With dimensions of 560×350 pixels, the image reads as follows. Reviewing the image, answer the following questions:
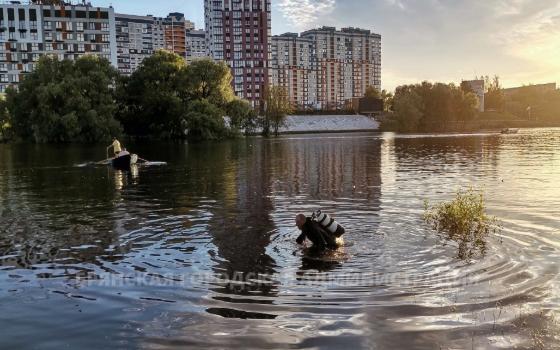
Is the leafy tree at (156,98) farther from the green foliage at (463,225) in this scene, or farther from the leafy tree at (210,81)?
the green foliage at (463,225)

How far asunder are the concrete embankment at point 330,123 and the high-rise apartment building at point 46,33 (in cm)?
8086

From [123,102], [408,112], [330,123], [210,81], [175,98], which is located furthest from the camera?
[330,123]

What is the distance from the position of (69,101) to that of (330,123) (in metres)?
107

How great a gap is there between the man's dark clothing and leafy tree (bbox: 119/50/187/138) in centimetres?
8911

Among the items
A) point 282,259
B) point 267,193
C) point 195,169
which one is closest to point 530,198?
point 267,193

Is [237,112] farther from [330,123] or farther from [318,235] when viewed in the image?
[318,235]

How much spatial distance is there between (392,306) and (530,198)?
16829mm

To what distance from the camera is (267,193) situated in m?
28.3

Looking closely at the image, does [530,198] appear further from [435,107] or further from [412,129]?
[435,107]

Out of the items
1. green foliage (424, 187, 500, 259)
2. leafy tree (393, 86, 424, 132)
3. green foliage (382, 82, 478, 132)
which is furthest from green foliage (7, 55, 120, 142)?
green foliage (382, 82, 478, 132)

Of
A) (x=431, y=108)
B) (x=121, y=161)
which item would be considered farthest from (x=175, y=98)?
(x=431, y=108)

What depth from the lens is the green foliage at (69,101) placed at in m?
92.2

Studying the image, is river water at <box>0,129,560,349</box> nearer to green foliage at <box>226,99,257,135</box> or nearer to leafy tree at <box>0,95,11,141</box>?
green foliage at <box>226,99,257,135</box>

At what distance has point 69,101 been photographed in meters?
91.9
